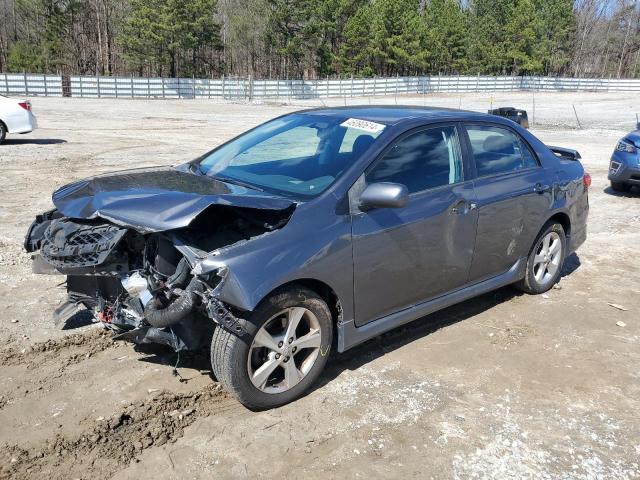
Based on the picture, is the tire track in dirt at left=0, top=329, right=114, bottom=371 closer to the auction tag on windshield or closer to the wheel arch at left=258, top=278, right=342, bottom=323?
the wheel arch at left=258, top=278, right=342, bottom=323

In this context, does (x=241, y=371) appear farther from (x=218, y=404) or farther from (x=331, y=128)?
(x=331, y=128)

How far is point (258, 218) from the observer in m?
3.42

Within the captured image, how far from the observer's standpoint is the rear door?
4480 millimetres

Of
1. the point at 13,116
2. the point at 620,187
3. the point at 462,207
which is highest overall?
the point at 462,207

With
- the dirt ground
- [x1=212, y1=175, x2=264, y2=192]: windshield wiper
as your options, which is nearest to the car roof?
[x1=212, y1=175, x2=264, y2=192]: windshield wiper

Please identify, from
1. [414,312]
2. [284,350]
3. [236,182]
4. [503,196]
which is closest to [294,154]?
[236,182]

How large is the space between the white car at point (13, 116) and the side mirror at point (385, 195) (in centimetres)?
1355

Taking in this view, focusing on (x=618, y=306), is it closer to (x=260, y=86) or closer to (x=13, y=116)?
(x=13, y=116)

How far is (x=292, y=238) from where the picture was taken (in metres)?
3.32

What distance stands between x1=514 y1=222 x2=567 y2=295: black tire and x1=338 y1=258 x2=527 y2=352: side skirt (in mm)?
128

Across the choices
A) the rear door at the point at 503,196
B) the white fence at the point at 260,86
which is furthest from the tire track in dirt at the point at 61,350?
the white fence at the point at 260,86

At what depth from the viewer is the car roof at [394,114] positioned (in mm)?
4203

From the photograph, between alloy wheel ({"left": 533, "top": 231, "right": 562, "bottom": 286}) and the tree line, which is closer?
alloy wheel ({"left": 533, "top": 231, "right": 562, "bottom": 286})

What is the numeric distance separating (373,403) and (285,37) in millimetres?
62585
